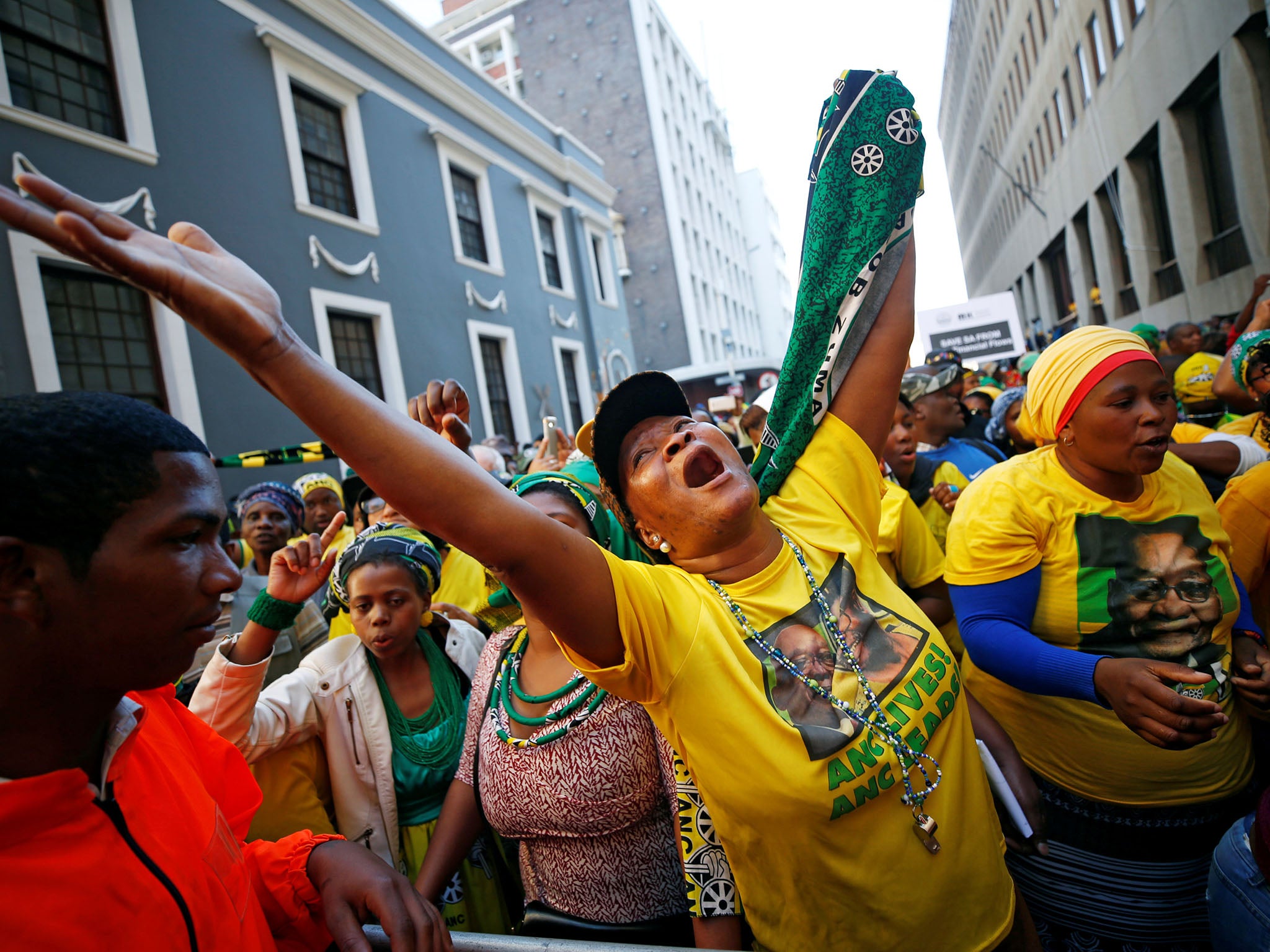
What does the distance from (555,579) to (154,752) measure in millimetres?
836

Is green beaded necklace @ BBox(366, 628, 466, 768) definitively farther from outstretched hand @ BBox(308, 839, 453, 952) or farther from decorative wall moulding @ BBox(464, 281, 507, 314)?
decorative wall moulding @ BBox(464, 281, 507, 314)

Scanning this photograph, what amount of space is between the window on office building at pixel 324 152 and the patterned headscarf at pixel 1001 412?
9739 millimetres

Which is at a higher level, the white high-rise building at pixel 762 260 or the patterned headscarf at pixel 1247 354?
the white high-rise building at pixel 762 260

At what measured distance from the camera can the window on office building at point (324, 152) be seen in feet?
34.4

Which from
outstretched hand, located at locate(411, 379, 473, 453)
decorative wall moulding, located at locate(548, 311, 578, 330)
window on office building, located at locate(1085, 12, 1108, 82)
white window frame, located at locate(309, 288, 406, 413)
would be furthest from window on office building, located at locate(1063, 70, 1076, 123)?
outstretched hand, located at locate(411, 379, 473, 453)

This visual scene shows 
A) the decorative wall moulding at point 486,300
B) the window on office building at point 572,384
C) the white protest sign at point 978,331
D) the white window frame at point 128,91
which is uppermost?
the white window frame at point 128,91

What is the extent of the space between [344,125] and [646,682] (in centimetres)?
1241

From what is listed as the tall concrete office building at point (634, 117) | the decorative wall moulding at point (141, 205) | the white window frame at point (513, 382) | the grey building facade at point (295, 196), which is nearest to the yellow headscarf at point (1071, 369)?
the grey building facade at point (295, 196)

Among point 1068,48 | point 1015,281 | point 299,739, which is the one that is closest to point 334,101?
point 299,739

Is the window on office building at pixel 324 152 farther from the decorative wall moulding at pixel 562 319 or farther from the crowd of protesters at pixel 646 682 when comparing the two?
the crowd of protesters at pixel 646 682

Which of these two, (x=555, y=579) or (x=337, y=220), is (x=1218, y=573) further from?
(x=337, y=220)

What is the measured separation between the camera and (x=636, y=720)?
6.03 ft

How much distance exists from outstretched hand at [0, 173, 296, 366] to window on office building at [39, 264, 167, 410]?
7.63 meters

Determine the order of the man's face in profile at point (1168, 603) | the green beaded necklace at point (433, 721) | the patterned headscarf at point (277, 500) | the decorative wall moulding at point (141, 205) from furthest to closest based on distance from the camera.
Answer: the decorative wall moulding at point (141, 205) < the patterned headscarf at point (277, 500) < the green beaded necklace at point (433, 721) < the man's face in profile at point (1168, 603)
